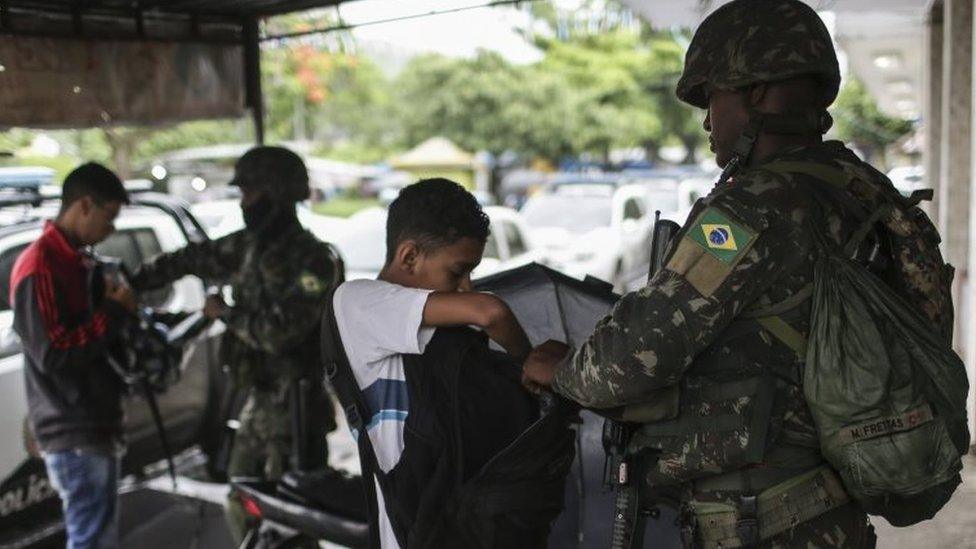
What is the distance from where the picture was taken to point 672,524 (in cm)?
259

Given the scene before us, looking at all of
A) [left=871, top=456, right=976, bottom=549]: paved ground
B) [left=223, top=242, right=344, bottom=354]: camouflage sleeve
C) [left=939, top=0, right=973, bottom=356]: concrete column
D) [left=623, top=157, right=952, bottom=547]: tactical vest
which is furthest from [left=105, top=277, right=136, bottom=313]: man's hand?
[left=939, top=0, right=973, bottom=356]: concrete column

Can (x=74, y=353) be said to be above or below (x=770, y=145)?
below

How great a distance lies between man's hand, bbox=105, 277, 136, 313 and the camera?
13.5 feet

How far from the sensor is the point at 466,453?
7.04ft

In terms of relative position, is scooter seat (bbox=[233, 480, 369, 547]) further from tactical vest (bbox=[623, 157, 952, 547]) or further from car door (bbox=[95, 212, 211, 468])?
car door (bbox=[95, 212, 211, 468])

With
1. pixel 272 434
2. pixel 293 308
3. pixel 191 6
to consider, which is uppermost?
pixel 191 6

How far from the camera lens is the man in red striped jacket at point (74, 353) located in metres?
3.78

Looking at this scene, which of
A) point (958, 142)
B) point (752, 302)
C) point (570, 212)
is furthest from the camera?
point (570, 212)

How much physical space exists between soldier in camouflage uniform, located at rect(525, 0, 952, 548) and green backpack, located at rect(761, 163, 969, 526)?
7 centimetres

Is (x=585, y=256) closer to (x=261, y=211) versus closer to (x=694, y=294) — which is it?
(x=261, y=211)

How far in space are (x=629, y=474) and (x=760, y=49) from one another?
97 cm

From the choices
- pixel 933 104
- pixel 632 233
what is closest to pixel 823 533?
pixel 933 104

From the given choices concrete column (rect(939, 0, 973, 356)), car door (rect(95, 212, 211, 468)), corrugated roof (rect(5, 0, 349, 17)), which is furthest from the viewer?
concrete column (rect(939, 0, 973, 356))

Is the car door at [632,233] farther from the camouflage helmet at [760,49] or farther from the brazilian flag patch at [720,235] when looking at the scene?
the brazilian flag patch at [720,235]
